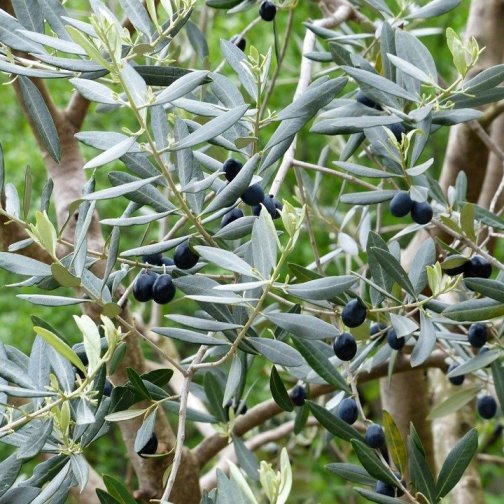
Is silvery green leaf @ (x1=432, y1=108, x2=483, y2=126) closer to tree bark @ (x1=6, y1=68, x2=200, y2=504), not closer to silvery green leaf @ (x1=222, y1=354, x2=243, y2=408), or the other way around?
silvery green leaf @ (x1=222, y1=354, x2=243, y2=408)

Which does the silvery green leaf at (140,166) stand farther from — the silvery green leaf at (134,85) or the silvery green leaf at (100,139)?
the silvery green leaf at (134,85)

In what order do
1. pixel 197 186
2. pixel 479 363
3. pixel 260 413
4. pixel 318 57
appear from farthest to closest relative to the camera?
pixel 260 413
pixel 318 57
pixel 479 363
pixel 197 186

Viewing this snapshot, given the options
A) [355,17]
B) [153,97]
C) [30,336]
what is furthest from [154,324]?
[30,336]

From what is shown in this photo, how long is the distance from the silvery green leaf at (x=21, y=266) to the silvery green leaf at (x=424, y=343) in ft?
1.28

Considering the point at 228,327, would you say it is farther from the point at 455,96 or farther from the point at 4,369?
the point at 455,96

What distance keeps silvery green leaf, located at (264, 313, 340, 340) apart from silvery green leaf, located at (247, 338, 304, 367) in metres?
0.02

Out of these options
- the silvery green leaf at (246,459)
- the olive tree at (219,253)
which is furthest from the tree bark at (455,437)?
the olive tree at (219,253)

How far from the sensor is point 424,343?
0.96 metres

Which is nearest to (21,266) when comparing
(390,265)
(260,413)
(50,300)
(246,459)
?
(50,300)

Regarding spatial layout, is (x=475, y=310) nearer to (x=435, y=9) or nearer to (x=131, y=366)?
(x=435, y=9)

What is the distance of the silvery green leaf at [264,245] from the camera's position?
798 millimetres

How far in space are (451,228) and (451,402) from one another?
1.42ft

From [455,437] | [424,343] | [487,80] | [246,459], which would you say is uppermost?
[487,80]

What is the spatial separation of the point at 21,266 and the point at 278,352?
0.26 m
